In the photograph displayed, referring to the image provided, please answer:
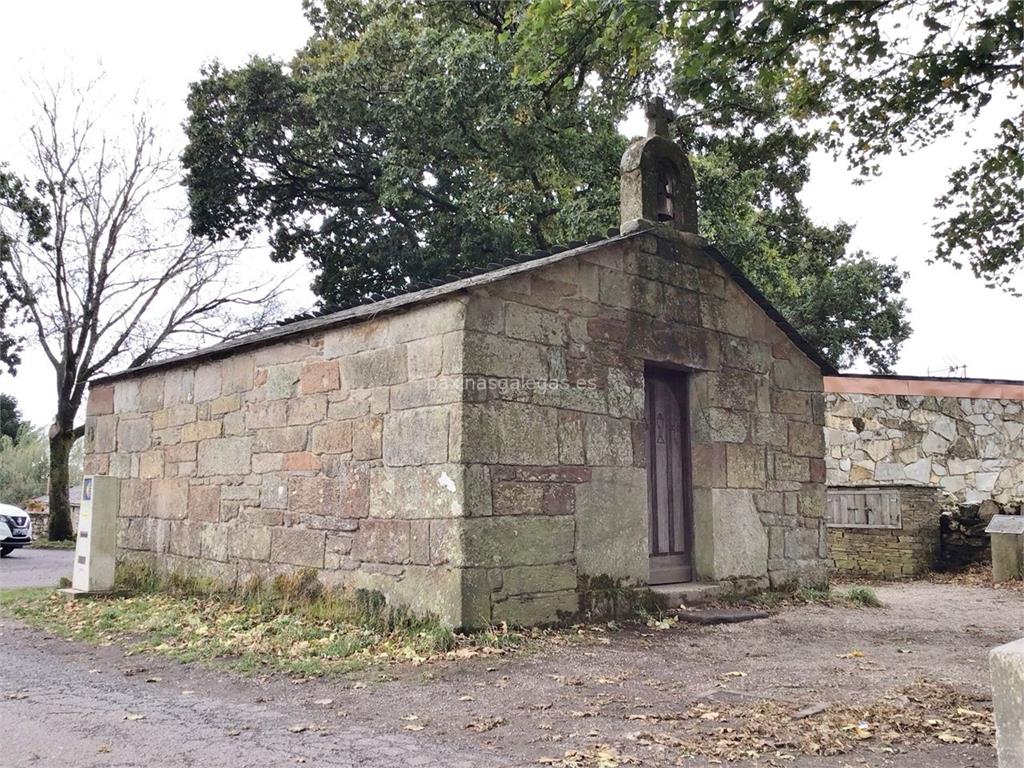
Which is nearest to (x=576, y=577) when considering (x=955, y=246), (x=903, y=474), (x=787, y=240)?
(x=955, y=246)

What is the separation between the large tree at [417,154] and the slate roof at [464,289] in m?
4.45

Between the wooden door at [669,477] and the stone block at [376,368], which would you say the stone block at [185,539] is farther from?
the wooden door at [669,477]

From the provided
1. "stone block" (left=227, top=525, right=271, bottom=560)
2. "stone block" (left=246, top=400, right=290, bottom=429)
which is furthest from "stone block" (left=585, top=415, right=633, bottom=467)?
"stone block" (left=227, top=525, right=271, bottom=560)

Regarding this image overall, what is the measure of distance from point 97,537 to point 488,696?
6.24 meters

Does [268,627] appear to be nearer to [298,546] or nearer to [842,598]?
[298,546]

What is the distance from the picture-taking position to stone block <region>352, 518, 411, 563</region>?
689 centimetres

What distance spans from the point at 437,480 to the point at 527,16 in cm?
396

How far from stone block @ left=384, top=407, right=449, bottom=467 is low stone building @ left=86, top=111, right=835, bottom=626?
2 centimetres

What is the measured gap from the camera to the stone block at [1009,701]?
7.34ft

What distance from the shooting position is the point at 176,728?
4500 mm

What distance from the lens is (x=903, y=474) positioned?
15.7 m

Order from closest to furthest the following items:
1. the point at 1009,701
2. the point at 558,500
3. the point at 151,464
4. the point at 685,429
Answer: the point at 1009,701 → the point at 558,500 → the point at 685,429 → the point at 151,464

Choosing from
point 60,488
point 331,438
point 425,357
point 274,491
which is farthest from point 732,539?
point 60,488

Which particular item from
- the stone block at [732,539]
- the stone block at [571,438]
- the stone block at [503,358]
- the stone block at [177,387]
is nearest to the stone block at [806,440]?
the stone block at [732,539]
